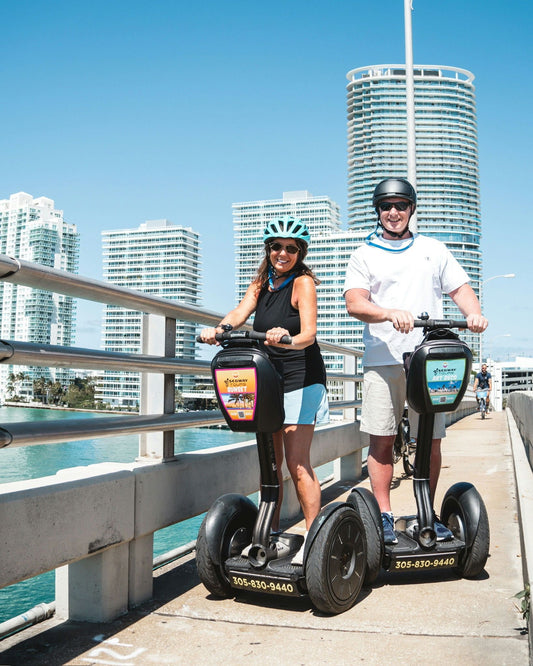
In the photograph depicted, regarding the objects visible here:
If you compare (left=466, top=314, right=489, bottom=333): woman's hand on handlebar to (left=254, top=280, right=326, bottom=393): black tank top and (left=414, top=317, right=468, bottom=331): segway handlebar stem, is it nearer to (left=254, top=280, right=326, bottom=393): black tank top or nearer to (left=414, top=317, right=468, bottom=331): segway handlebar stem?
(left=414, top=317, right=468, bottom=331): segway handlebar stem

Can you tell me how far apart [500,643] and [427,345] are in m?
1.35

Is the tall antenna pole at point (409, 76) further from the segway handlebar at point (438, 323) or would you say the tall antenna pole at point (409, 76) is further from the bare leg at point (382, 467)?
the segway handlebar at point (438, 323)

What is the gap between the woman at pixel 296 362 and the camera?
349 centimetres

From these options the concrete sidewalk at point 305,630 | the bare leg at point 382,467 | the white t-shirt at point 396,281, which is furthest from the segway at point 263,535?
the white t-shirt at point 396,281

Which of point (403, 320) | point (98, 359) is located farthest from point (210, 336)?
point (403, 320)

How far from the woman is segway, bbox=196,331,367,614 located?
6.6 inches

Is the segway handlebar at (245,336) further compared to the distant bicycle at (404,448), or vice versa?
the distant bicycle at (404,448)

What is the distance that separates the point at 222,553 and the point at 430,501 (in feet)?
3.75

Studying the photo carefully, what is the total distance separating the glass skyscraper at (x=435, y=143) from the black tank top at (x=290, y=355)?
75304 millimetres

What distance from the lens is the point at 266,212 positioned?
165 metres

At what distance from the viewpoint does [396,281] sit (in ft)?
12.7

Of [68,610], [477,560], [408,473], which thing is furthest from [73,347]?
[408,473]

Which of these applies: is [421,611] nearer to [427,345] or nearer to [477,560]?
[477,560]

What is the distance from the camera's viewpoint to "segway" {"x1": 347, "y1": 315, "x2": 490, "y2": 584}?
3.33 m
